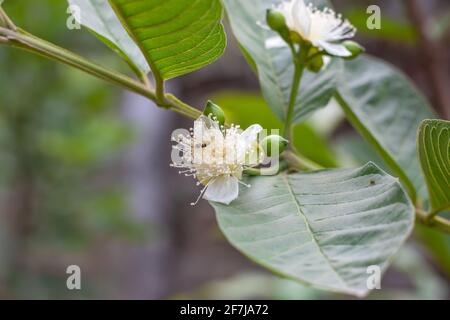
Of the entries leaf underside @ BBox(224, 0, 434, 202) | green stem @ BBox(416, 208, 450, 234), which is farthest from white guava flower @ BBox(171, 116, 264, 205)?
green stem @ BBox(416, 208, 450, 234)

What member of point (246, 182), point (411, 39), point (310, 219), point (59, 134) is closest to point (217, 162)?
point (246, 182)

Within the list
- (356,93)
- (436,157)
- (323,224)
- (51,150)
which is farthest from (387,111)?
(51,150)

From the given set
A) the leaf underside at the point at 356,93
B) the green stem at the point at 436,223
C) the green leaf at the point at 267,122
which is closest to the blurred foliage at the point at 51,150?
the green leaf at the point at 267,122

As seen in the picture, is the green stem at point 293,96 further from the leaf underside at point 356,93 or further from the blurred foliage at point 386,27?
the blurred foliage at point 386,27

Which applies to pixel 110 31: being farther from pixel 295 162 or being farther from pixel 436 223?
pixel 436 223
